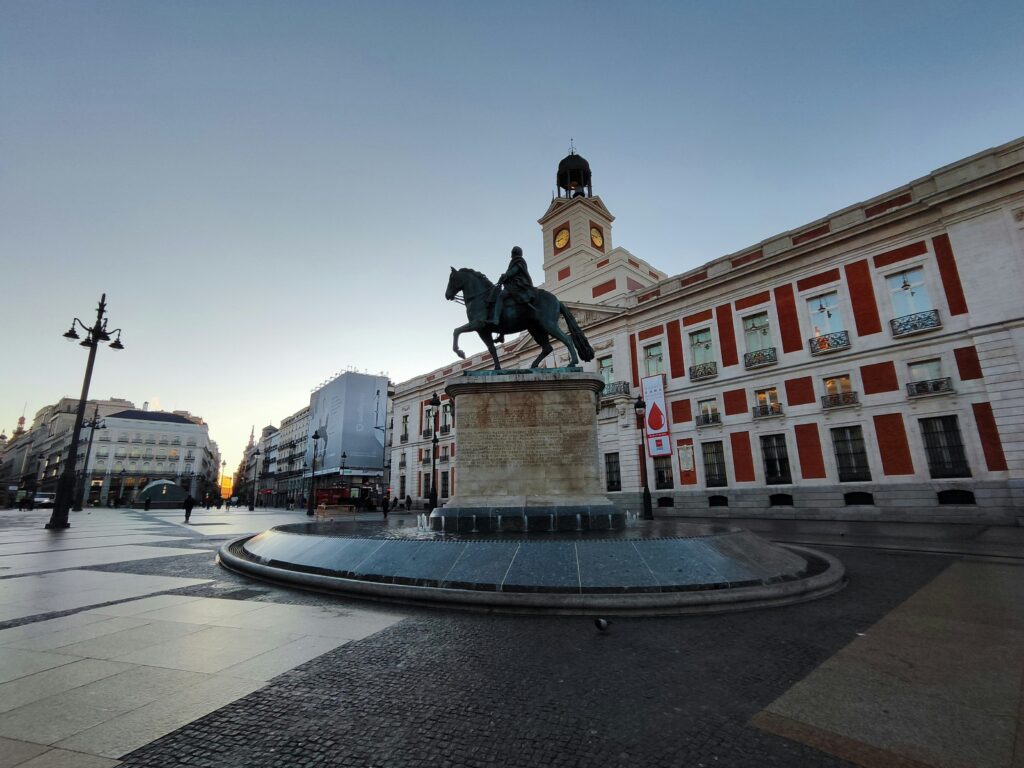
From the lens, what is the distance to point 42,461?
102m

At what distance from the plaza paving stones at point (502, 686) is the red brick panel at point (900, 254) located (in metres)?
20.9

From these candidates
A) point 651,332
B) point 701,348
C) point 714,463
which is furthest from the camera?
point 651,332

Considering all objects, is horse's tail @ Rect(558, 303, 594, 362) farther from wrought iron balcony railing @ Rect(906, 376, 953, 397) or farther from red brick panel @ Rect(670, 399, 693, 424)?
red brick panel @ Rect(670, 399, 693, 424)

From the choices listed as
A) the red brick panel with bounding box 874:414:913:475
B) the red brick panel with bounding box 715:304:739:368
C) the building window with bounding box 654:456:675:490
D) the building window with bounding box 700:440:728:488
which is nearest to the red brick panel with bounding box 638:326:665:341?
the red brick panel with bounding box 715:304:739:368

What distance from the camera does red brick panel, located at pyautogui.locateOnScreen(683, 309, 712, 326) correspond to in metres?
27.0

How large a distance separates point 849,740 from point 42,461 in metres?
147

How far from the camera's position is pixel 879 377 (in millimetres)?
20672

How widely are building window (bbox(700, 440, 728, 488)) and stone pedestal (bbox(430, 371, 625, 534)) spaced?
18701 millimetres

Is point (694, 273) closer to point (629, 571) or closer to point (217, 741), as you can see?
point (629, 571)

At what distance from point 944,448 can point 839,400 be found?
409 cm

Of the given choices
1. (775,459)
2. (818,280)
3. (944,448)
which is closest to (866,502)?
(944,448)

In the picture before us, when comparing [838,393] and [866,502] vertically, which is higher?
[838,393]

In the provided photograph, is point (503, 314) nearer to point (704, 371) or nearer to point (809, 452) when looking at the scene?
point (809, 452)

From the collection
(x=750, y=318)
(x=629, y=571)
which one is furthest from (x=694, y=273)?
(x=629, y=571)
